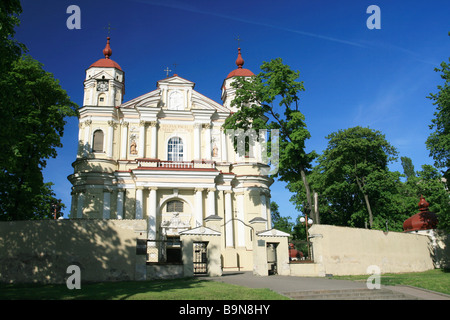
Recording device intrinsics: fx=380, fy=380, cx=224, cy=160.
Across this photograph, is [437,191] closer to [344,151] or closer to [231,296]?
[344,151]

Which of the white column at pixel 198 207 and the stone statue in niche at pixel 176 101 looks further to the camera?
the stone statue in niche at pixel 176 101

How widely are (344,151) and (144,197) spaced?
62.4 feet

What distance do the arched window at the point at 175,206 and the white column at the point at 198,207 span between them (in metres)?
1.34

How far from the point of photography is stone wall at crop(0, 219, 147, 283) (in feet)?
48.2

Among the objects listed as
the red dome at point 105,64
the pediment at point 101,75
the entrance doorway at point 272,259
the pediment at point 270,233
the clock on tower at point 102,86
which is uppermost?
the red dome at point 105,64

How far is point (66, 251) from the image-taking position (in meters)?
15.0

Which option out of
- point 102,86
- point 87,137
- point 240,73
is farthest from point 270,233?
point 240,73

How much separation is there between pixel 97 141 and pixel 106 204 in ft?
17.0

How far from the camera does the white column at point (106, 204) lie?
88.9 feet

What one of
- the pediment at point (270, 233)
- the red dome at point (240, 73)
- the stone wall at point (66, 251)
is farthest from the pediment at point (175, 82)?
the stone wall at point (66, 251)

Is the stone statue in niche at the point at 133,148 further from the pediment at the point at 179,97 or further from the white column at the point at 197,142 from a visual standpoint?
the white column at the point at 197,142

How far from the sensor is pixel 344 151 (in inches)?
1390

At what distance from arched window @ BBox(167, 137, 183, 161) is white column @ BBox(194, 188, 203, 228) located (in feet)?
13.2
